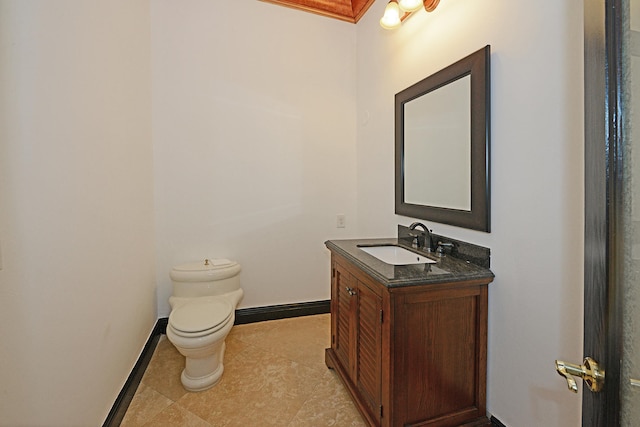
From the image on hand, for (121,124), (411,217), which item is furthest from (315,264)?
(121,124)

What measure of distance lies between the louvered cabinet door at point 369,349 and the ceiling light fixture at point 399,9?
64.5 inches

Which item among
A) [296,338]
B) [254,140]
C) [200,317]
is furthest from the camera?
[254,140]

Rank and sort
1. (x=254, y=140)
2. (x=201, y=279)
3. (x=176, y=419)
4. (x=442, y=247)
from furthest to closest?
(x=254, y=140), (x=201, y=279), (x=442, y=247), (x=176, y=419)

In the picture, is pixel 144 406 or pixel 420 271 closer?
pixel 420 271

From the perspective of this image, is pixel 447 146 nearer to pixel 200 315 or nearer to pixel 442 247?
pixel 442 247

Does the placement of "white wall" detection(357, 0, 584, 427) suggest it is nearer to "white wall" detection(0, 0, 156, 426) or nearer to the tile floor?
the tile floor

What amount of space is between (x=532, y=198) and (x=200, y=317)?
1.89 metres

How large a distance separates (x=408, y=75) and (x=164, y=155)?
1.98 meters

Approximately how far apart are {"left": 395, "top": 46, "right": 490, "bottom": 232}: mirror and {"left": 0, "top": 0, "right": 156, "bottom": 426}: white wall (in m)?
1.79

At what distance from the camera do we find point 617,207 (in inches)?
23.0

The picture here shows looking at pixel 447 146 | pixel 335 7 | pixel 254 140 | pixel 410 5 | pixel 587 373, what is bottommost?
pixel 587 373

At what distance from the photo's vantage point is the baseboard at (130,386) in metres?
1.52

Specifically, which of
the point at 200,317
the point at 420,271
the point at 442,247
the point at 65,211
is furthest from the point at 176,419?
the point at 442,247

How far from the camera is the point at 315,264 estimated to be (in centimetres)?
294
